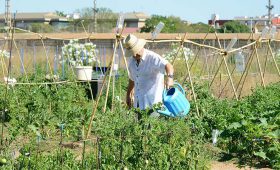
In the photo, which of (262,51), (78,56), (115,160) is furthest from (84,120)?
(262,51)

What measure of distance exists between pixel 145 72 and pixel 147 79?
9 centimetres

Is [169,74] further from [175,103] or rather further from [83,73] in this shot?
[83,73]

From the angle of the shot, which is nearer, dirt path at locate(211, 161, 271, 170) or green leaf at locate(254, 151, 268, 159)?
green leaf at locate(254, 151, 268, 159)

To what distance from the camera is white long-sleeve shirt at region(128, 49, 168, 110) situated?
23.5 ft

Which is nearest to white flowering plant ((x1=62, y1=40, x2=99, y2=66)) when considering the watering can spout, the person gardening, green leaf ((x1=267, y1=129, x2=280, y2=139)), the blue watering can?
the person gardening

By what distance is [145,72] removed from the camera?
23.7 ft

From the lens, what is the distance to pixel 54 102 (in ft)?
32.2

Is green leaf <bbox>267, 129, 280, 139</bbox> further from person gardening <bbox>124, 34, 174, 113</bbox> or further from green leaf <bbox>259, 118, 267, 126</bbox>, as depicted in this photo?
person gardening <bbox>124, 34, 174, 113</bbox>

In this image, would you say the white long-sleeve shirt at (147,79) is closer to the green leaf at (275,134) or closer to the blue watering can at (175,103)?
the blue watering can at (175,103)

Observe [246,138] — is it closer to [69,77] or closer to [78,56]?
[69,77]

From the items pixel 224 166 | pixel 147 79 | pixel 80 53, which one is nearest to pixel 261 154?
pixel 224 166

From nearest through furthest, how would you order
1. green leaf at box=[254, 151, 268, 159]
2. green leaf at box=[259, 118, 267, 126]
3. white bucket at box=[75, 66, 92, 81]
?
green leaf at box=[254, 151, 268, 159] < green leaf at box=[259, 118, 267, 126] < white bucket at box=[75, 66, 92, 81]

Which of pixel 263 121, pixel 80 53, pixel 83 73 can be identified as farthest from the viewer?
pixel 80 53

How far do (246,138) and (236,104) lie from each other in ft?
3.62
